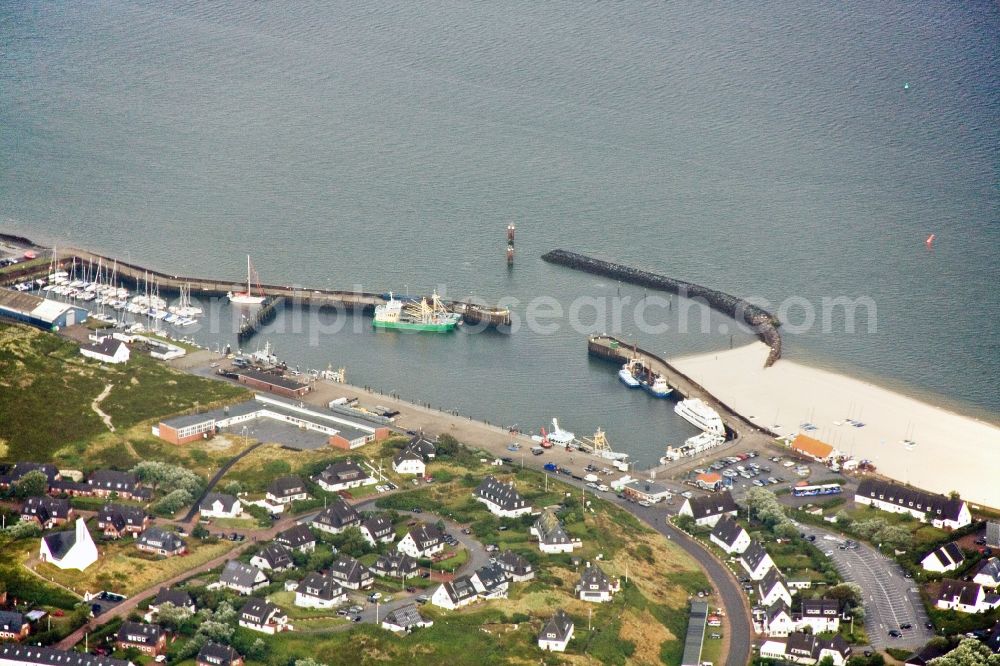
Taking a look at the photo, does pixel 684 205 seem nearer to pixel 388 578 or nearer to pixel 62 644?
pixel 388 578

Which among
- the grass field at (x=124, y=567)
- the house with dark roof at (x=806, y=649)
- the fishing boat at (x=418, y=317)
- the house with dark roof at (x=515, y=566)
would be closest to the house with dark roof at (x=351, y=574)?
the house with dark roof at (x=515, y=566)

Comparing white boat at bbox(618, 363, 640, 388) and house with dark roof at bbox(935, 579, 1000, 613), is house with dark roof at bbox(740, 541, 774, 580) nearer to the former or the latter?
house with dark roof at bbox(935, 579, 1000, 613)

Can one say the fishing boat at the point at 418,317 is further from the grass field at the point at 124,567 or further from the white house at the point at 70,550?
the white house at the point at 70,550

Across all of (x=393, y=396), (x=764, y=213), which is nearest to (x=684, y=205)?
(x=764, y=213)

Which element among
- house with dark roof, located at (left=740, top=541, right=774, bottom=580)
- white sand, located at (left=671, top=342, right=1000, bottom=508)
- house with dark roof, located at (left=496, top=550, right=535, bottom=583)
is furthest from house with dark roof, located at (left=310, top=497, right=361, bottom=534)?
white sand, located at (left=671, top=342, right=1000, bottom=508)

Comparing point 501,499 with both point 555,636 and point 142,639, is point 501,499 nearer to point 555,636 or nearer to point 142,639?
point 555,636

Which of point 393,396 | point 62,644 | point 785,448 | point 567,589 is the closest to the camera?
point 62,644
